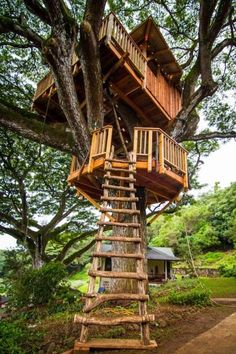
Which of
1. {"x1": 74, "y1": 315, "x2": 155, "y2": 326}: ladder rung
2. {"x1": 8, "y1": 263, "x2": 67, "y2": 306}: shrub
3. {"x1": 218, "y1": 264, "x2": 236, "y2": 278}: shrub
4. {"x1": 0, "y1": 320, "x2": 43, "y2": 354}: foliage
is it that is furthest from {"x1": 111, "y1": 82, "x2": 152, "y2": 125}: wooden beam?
{"x1": 218, "y1": 264, "x2": 236, "y2": 278}: shrub

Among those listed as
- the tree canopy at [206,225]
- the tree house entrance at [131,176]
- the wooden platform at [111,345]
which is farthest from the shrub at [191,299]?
the tree canopy at [206,225]

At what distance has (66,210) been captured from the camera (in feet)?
44.1

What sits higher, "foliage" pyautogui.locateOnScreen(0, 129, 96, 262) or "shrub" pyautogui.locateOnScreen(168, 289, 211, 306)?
"foliage" pyautogui.locateOnScreen(0, 129, 96, 262)

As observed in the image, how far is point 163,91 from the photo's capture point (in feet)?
30.6

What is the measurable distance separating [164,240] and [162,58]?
29358 mm

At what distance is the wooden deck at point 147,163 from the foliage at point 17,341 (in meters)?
3.50

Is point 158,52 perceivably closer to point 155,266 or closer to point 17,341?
point 17,341

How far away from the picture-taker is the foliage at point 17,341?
3065 mm

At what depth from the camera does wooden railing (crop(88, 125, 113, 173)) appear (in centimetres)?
592

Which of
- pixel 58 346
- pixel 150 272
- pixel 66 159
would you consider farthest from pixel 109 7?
pixel 150 272

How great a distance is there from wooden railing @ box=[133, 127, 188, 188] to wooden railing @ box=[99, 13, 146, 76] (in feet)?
7.59

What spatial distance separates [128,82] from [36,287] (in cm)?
635

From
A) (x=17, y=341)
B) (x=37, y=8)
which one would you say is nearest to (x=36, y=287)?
(x=17, y=341)

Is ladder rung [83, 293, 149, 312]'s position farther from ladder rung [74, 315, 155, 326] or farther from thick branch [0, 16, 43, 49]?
thick branch [0, 16, 43, 49]
